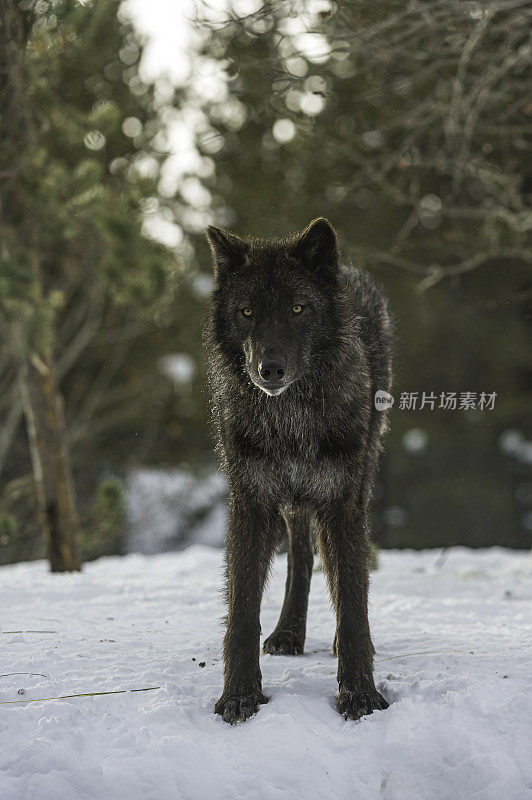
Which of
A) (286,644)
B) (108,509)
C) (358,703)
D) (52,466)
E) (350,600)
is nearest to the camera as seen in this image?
(358,703)

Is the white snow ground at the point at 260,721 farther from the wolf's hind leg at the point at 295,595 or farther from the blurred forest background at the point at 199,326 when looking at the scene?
the blurred forest background at the point at 199,326

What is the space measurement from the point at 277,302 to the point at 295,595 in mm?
1883

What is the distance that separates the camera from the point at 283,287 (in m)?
3.76

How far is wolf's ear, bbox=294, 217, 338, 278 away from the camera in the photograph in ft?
12.6

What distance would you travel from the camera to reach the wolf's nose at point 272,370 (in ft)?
11.7

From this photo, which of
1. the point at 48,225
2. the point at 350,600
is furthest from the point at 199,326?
the point at 350,600

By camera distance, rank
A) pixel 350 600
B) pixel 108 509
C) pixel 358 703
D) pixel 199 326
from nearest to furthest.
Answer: pixel 358 703 < pixel 350 600 < pixel 108 509 < pixel 199 326

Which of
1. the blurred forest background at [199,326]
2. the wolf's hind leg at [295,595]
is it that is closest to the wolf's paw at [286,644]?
the wolf's hind leg at [295,595]

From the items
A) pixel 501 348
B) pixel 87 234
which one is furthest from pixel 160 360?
pixel 87 234

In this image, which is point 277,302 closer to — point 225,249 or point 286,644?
point 225,249

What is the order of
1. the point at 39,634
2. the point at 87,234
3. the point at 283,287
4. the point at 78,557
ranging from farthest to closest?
the point at 87,234
the point at 78,557
the point at 39,634
the point at 283,287

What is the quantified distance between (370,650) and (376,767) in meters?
0.58

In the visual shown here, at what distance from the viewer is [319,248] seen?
12.7ft

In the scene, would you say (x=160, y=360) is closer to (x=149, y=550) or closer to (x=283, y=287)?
(x=149, y=550)
